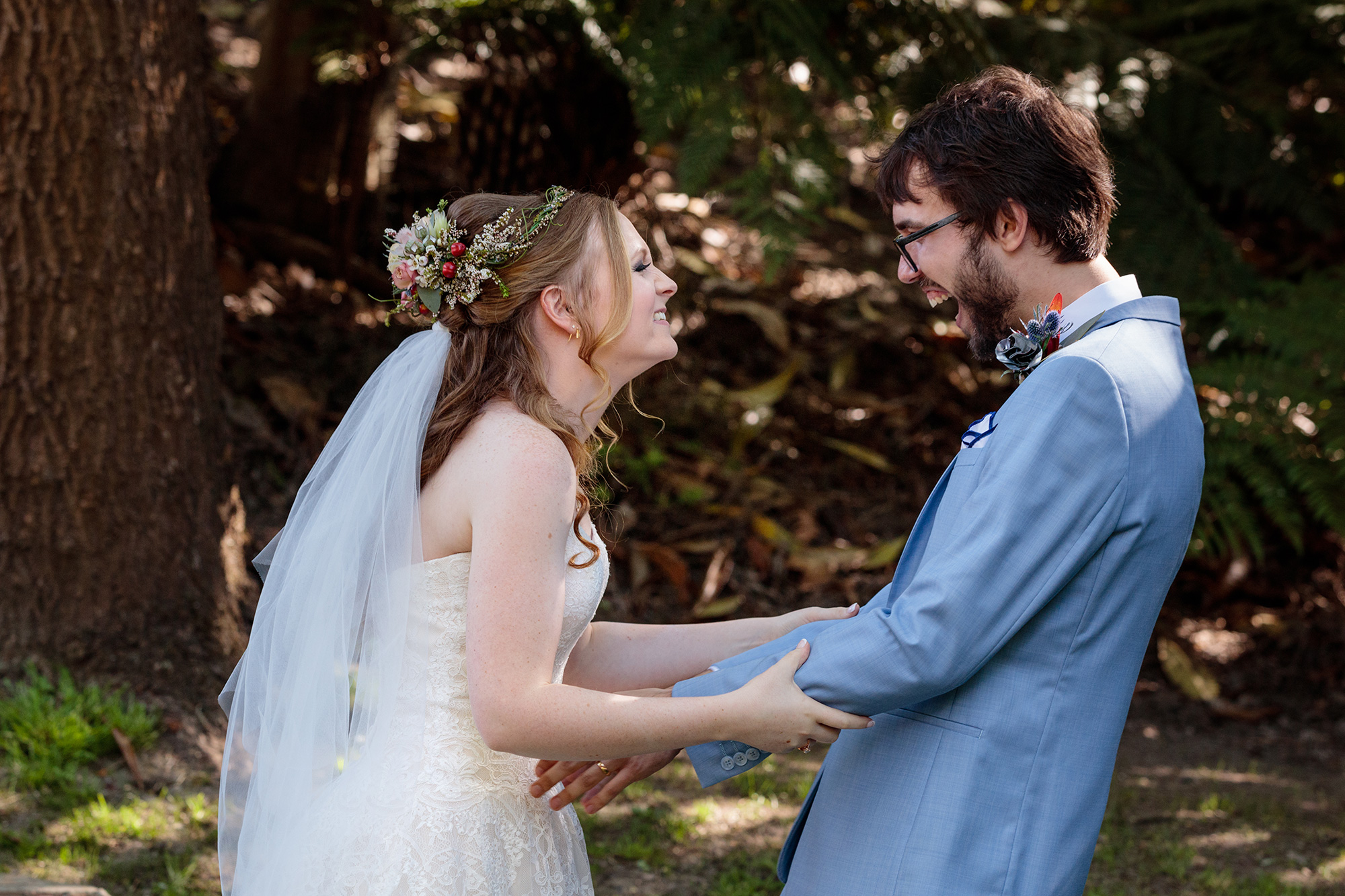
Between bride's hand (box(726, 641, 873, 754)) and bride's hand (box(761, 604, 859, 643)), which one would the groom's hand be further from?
bride's hand (box(761, 604, 859, 643))

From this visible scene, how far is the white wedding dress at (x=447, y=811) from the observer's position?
73.8 inches

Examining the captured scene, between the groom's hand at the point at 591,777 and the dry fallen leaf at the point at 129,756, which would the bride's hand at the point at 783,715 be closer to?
the groom's hand at the point at 591,777

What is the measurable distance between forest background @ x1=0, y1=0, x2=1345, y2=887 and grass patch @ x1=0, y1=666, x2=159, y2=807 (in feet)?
0.12

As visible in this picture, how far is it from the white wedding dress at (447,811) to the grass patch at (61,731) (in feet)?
5.77

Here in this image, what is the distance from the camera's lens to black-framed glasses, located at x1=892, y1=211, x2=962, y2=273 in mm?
1959

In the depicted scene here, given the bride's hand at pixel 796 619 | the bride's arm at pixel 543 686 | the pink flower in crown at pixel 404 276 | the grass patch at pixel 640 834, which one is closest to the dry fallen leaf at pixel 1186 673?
the grass patch at pixel 640 834

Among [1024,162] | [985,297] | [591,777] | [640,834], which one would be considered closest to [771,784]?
[640,834]

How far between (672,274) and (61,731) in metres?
4.19

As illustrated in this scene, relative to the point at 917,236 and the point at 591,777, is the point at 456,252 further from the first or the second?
the point at 591,777

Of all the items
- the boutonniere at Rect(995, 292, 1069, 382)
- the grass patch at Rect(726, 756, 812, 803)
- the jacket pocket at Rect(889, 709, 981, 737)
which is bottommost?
the grass patch at Rect(726, 756, 812, 803)

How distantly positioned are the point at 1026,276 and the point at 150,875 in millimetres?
2745

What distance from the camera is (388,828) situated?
1.89 m

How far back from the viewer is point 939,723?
1.74 m

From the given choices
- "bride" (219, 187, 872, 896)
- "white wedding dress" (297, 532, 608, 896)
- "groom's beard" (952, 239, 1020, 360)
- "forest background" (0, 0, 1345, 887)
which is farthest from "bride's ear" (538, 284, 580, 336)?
"forest background" (0, 0, 1345, 887)
